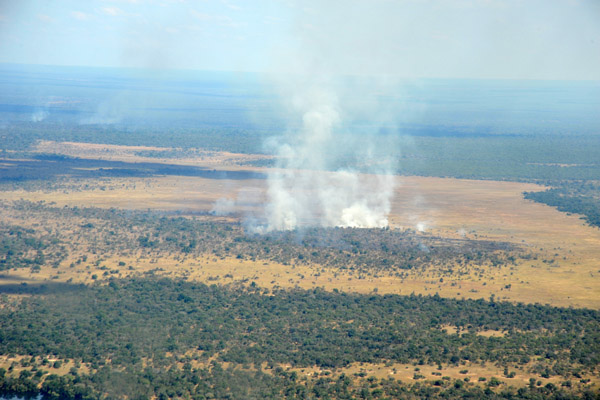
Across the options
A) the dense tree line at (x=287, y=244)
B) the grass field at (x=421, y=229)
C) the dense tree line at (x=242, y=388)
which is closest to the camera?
the dense tree line at (x=242, y=388)

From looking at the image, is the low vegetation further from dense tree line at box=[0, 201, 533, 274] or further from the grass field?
dense tree line at box=[0, 201, 533, 274]

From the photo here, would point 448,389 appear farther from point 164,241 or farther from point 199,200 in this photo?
point 199,200

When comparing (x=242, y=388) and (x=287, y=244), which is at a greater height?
(x=287, y=244)

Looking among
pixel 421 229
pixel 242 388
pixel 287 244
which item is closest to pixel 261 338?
pixel 242 388

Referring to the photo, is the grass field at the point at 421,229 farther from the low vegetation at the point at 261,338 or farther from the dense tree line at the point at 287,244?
the low vegetation at the point at 261,338

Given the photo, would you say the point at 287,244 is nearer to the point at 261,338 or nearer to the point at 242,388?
the point at 261,338

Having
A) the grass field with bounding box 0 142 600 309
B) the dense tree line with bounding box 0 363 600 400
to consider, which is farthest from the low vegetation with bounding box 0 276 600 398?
the grass field with bounding box 0 142 600 309

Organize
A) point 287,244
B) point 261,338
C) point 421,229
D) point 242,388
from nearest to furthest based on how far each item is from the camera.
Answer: point 242,388, point 261,338, point 287,244, point 421,229

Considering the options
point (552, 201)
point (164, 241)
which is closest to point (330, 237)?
point (164, 241)

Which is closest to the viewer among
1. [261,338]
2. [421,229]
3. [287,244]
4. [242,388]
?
[242,388]

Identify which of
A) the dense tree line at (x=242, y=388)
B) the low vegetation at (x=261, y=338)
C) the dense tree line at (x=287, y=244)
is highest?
the dense tree line at (x=287, y=244)

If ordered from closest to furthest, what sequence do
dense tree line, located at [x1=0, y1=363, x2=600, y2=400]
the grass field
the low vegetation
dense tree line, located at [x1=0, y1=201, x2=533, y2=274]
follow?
dense tree line, located at [x1=0, y1=363, x2=600, y2=400], the low vegetation, the grass field, dense tree line, located at [x1=0, y1=201, x2=533, y2=274]

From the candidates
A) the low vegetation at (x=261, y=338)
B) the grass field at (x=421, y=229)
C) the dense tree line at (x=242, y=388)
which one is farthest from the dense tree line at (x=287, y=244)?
the dense tree line at (x=242, y=388)

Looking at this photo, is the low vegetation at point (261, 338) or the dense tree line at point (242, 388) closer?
the dense tree line at point (242, 388)
